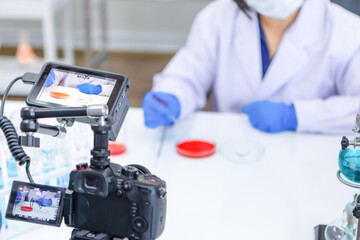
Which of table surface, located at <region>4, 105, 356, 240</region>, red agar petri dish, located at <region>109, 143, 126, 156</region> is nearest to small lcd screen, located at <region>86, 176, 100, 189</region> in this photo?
table surface, located at <region>4, 105, 356, 240</region>

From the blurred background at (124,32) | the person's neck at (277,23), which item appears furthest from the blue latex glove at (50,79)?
the blurred background at (124,32)

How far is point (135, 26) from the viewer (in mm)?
3926

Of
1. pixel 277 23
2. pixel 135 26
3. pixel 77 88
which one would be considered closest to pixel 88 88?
pixel 77 88

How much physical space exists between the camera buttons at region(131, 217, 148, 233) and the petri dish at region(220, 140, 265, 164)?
0.55 metres

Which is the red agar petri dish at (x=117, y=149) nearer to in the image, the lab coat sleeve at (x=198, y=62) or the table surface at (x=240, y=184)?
the table surface at (x=240, y=184)

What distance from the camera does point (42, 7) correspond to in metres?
2.65

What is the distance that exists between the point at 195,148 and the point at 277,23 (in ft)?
1.68

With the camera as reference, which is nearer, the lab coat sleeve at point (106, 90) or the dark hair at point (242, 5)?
the lab coat sleeve at point (106, 90)

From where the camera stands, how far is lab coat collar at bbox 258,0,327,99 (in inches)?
54.8

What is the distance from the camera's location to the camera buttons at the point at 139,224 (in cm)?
64

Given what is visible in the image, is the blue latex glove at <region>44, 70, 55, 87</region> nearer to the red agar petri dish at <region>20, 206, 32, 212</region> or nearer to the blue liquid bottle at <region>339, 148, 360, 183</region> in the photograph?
the red agar petri dish at <region>20, 206, 32, 212</region>

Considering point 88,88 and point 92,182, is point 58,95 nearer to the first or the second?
point 88,88

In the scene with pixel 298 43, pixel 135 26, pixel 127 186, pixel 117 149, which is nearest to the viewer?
pixel 127 186

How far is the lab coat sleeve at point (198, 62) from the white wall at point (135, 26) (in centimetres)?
236
